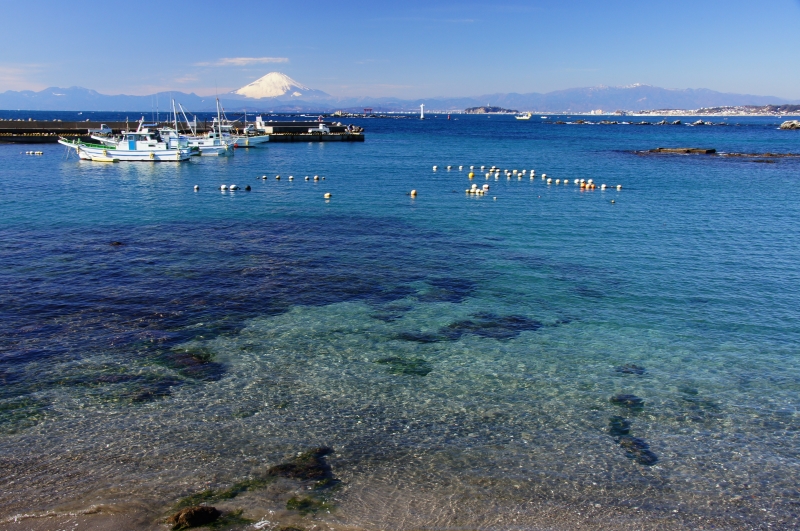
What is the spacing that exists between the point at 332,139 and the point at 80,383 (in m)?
109

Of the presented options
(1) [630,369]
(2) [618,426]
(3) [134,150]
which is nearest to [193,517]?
(2) [618,426]

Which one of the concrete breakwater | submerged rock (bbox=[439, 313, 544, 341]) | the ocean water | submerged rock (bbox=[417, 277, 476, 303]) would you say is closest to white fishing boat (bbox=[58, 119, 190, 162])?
the concrete breakwater

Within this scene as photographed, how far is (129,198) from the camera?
151 feet

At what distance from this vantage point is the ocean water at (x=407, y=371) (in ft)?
35.6

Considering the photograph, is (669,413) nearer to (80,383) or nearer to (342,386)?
(342,386)

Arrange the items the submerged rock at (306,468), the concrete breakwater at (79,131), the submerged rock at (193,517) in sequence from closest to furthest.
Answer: the submerged rock at (193,517)
the submerged rock at (306,468)
the concrete breakwater at (79,131)

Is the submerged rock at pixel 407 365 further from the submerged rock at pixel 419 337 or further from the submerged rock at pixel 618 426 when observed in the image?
the submerged rock at pixel 618 426

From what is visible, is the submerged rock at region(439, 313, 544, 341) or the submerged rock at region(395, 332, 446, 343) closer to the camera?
the submerged rock at region(395, 332, 446, 343)

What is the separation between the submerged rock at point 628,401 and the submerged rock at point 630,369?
1.57 meters

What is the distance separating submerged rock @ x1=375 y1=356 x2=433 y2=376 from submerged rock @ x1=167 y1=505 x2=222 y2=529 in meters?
7.15

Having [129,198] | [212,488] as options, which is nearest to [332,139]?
[129,198]

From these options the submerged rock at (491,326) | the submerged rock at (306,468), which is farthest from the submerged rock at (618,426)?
the submerged rock at (306,468)

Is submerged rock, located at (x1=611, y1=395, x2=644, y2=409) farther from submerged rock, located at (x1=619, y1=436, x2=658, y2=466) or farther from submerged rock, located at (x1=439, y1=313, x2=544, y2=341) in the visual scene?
submerged rock, located at (x1=439, y1=313, x2=544, y2=341)

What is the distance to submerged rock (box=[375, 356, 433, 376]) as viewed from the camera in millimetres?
16109
